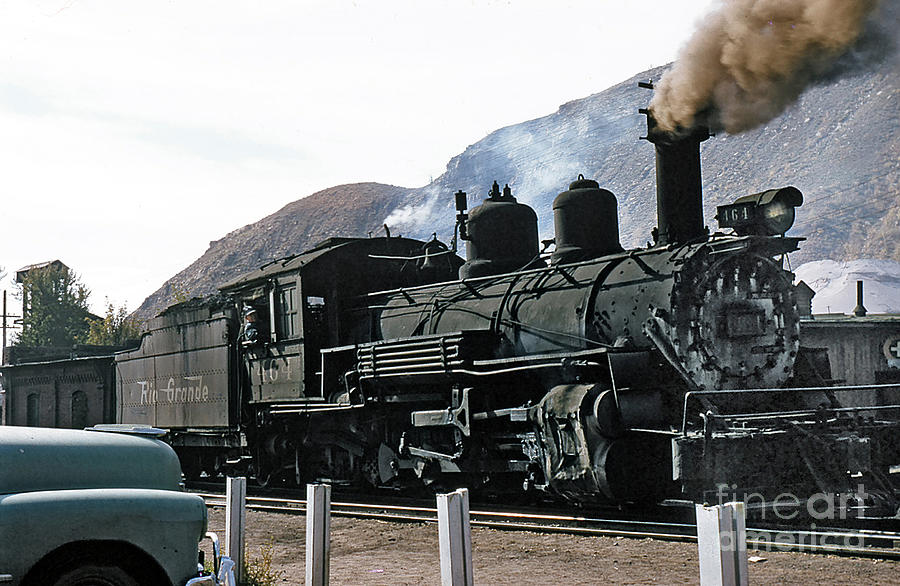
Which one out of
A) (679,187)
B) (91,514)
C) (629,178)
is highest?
(629,178)

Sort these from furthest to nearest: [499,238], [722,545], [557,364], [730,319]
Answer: [499,238] → [557,364] → [730,319] → [722,545]

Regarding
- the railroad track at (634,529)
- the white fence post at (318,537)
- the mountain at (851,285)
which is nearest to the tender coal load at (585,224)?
A: the railroad track at (634,529)

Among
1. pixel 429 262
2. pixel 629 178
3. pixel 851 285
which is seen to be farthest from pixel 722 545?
pixel 629 178

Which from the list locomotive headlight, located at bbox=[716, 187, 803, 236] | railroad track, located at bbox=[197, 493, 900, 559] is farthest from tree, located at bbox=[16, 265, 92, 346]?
locomotive headlight, located at bbox=[716, 187, 803, 236]

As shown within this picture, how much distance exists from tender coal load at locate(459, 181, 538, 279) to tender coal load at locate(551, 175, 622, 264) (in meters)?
1.20

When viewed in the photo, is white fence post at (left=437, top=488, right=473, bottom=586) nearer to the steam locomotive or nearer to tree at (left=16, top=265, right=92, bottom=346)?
the steam locomotive

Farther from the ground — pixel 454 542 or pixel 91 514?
pixel 91 514

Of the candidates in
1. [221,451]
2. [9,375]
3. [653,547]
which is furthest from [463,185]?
[653,547]

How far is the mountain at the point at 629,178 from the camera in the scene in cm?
8950

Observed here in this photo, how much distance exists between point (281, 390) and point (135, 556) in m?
9.75

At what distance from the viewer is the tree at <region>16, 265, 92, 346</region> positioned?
57.3m

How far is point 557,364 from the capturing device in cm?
1079

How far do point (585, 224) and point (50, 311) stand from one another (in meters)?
51.9

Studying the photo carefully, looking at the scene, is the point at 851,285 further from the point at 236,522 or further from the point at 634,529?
the point at 236,522
